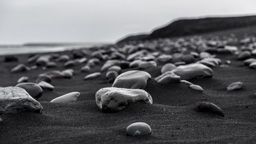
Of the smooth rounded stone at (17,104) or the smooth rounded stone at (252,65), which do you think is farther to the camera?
the smooth rounded stone at (252,65)

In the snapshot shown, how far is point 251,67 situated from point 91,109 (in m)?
1.84

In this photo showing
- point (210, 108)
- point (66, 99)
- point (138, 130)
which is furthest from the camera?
point (66, 99)

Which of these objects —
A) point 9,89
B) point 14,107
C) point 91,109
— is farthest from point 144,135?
point 9,89

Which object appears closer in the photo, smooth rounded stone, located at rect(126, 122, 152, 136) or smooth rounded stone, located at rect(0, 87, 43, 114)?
smooth rounded stone, located at rect(126, 122, 152, 136)

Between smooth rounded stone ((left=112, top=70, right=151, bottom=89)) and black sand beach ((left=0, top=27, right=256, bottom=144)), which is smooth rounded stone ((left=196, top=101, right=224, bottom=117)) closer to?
black sand beach ((left=0, top=27, right=256, bottom=144))

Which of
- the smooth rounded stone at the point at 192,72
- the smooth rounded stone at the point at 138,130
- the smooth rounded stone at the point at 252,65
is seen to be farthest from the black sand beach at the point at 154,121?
the smooth rounded stone at the point at 252,65

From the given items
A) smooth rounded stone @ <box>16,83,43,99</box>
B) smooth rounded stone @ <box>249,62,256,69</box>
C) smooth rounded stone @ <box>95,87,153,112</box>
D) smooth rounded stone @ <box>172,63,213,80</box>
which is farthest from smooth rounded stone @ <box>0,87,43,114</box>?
smooth rounded stone @ <box>249,62,256,69</box>

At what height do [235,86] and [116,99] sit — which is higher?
[116,99]

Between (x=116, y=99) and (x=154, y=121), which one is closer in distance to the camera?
(x=154, y=121)

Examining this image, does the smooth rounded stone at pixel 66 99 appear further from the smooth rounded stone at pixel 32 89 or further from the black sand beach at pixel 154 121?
the smooth rounded stone at pixel 32 89

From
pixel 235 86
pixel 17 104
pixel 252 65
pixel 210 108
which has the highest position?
pixel 17 104

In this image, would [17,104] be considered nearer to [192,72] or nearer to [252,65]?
[192,72]

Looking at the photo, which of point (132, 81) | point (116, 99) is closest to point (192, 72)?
point (132, 81)

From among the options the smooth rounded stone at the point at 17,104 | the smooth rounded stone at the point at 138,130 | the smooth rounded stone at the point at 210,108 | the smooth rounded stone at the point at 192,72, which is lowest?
the smooth rounded stone at the point at 192,72
